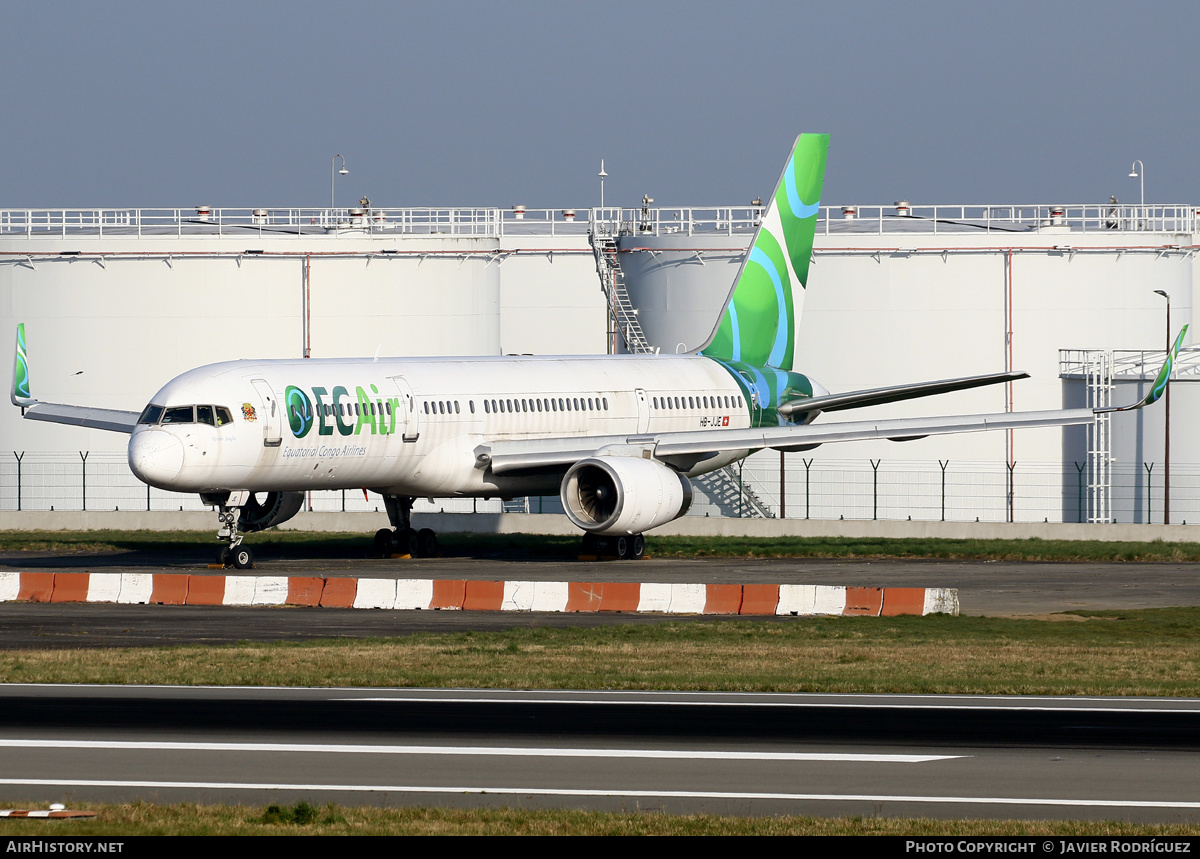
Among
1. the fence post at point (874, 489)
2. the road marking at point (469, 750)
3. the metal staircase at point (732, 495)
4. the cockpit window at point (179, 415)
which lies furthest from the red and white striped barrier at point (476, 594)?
the metal staircase at point (732, 495)

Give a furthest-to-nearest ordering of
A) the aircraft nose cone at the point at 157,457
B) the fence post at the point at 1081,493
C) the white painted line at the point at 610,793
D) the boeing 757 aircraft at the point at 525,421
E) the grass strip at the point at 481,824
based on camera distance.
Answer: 1. the fence post at the point at 1081,493
2. the boeing 757 aircraft at the point at 525,421
3. the aircraft nose cone at the point at 157,457
4. the white painted line at the point at 610,793
5. the grass strip at the point at 481,824

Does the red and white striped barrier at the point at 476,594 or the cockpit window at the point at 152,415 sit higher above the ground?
the cockpit window at the point at 152,415

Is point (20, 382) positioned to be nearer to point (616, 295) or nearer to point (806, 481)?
point (616, 295)

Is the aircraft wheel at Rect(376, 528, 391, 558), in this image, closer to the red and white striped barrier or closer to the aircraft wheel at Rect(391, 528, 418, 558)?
the aircraft wheel at Rect(391, 528, 418, 558)

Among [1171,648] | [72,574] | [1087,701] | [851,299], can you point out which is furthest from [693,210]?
[1087,701]

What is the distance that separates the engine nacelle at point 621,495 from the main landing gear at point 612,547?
126cm

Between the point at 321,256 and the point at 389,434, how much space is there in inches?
736

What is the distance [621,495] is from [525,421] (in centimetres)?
440

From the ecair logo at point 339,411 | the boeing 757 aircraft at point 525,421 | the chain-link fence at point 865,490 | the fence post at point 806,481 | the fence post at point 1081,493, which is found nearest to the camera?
the boeing 757 aircraft at point 525,421

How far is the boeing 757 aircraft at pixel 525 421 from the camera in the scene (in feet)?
122

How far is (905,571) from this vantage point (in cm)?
3819

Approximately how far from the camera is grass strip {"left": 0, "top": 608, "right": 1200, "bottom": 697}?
21.8 metres

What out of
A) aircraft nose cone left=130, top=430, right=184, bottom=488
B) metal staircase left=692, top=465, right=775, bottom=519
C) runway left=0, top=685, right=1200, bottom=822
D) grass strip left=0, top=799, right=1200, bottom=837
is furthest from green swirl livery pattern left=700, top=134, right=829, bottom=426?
grass strip left=0, top=799, right=1200, bottom=837

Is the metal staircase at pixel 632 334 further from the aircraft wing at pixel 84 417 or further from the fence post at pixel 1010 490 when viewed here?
the aircraft wing at pixel 84 417
